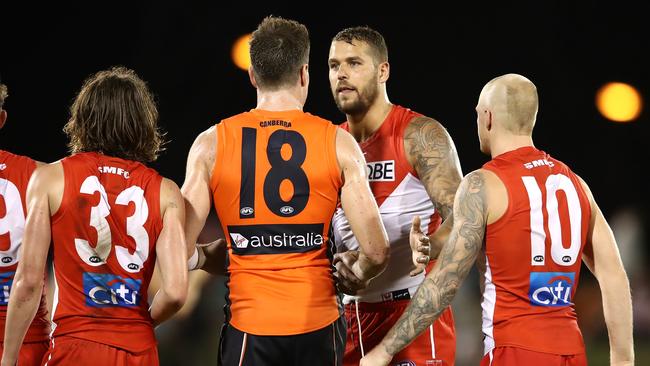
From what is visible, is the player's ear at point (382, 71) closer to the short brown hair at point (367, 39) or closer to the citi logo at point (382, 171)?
the short brown hair at point (367, 39)

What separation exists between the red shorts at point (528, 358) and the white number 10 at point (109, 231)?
1582 millimetres

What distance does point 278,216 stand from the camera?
11.3ft

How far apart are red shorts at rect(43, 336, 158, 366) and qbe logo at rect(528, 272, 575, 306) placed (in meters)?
1.75

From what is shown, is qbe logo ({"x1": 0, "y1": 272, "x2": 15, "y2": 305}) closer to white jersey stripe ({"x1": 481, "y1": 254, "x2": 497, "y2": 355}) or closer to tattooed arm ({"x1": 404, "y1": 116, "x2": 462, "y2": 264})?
tattooed arm ({"x1": 404, "y1": 116, "x2": 462, "y2": 264})

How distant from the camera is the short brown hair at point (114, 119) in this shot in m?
3.44

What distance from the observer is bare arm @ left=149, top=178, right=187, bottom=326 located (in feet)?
11.0

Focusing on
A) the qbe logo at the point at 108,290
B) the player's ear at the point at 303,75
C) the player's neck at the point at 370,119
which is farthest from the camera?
the player's neck at the point at 370,119

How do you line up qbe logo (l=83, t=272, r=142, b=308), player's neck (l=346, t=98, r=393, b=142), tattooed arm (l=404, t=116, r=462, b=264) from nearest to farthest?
1. qbe logo (l=83, t=272, r=142, b=308)
2. tattooed arm (l=404, t=116, r=462, b=264)
3. player's neck (l=346, t=98, r=393, b=142)

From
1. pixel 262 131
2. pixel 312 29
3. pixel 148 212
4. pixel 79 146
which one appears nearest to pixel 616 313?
pixel 262 131

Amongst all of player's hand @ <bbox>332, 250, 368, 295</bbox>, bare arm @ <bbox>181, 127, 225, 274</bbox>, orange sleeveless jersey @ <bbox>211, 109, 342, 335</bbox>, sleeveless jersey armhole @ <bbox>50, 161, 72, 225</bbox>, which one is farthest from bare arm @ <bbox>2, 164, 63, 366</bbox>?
player's hand @ <bbox>332, 250, 368, 295</bbox>

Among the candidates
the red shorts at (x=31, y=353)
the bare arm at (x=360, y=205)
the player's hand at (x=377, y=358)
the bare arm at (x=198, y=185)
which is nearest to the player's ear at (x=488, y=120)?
the bare arm at (x=360, y=205)

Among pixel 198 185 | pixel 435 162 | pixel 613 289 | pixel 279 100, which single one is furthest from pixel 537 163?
pixel 198 185

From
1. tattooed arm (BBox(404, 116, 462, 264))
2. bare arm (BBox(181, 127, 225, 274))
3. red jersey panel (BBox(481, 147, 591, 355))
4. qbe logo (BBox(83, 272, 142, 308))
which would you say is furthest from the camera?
tattooed arm (BBox(404, 116, 462, 264))

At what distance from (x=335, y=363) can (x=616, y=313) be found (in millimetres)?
1280
